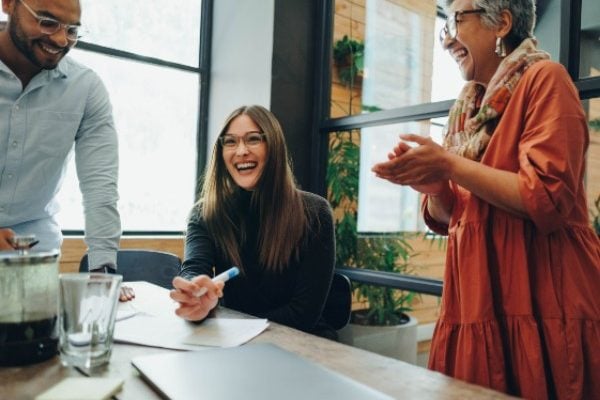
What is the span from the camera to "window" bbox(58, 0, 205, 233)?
3004mm

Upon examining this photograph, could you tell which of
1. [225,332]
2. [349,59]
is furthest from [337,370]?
[349,59]

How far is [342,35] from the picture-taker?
3164 millimetres

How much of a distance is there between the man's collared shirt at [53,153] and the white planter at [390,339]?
5.78 feet

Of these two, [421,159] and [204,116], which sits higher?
[204,116]

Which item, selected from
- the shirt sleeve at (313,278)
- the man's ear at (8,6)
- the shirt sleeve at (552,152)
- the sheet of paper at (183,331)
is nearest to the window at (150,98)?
the man's ear at (8,6)

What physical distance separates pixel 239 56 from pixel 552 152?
100 inches

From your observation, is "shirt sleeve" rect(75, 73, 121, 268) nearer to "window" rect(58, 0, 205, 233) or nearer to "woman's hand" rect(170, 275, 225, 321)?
"woman's hand" rect(170, 275, 225, 321)

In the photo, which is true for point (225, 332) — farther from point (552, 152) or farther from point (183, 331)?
point (552, 152)

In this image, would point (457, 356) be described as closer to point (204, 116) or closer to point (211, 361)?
point (211, 361)

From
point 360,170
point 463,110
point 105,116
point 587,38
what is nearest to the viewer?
point 463,110

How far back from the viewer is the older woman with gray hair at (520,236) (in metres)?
1.00

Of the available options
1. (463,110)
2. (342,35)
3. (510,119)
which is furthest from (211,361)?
(342,35)

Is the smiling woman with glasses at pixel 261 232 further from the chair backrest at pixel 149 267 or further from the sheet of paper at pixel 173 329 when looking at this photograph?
the chair backrest at pixel 149 267

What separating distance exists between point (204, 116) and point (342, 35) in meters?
1.09
